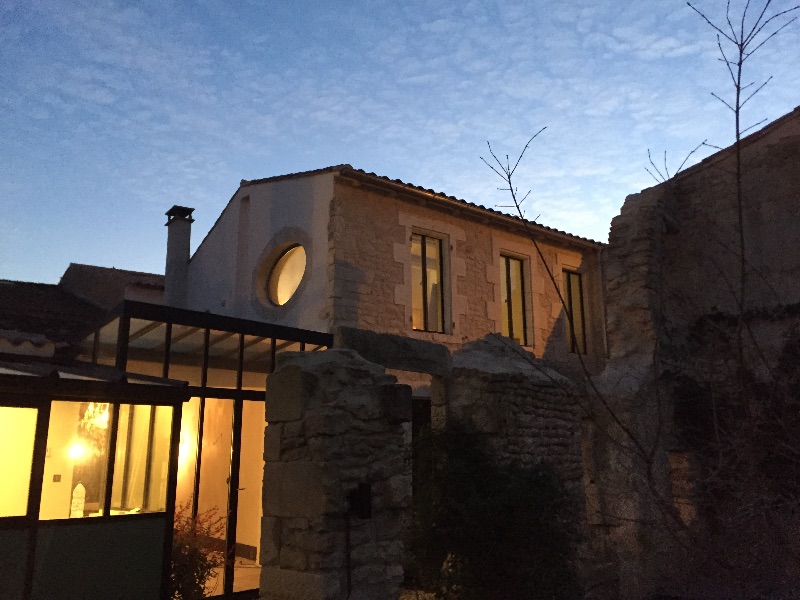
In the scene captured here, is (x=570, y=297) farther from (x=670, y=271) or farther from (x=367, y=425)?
(x=367, y=425)

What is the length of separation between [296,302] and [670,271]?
231 inches

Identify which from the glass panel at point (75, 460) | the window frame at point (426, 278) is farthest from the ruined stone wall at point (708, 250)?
the glass panel at point (75, 460)

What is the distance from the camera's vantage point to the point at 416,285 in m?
9.48

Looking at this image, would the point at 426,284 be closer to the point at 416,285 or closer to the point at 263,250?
the point at 416,285

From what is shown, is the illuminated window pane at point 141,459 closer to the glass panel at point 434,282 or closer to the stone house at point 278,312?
the stone house at point 278,312

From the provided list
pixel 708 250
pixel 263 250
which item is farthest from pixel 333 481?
pixel 708 250

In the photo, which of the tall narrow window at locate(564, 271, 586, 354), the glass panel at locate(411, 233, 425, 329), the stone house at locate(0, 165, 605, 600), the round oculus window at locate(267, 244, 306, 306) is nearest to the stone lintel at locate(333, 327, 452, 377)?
the stone house at locate(0, 165, 605, 600)

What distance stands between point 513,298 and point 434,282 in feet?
5.72

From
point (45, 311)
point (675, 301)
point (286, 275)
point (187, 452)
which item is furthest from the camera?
point (45, 311)

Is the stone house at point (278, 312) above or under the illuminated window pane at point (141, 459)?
above

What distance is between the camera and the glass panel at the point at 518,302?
10517mm

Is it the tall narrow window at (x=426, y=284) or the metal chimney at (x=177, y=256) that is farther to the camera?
the metal chimney at (x=177, y=256)

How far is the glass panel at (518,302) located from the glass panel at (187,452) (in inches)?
203

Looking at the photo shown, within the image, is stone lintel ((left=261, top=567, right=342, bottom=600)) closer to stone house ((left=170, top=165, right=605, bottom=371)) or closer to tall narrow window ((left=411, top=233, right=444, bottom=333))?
stone house ((left=170, top=165, right=605, bottom=371))
